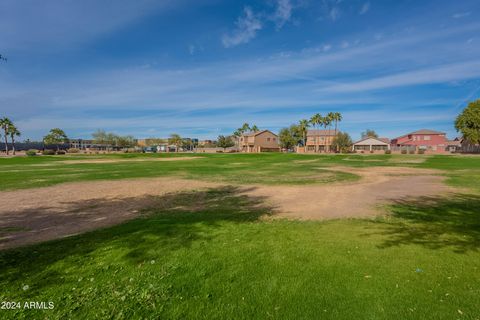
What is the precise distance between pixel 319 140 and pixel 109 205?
111 metres

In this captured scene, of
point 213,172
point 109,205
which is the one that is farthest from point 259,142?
point 109,205

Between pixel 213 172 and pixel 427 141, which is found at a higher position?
pixel 427 141

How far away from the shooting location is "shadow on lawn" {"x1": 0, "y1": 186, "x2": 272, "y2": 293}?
5043 millimetres

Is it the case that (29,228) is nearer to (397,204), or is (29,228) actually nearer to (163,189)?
(163,189)

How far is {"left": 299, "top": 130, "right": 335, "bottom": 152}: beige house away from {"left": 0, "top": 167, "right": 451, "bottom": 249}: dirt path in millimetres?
98859

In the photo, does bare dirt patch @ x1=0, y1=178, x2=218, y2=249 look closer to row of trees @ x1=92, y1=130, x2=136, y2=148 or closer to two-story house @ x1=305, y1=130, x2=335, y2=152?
two-story house @ x1=305, y1=130, x2=335, y2=152

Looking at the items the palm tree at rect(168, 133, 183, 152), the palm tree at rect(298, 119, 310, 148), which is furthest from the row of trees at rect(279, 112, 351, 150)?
the palm tree at rect(168, 133, 183, 152)

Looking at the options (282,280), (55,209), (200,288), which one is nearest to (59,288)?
(200,288)

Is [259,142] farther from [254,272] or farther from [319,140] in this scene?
[254,272]

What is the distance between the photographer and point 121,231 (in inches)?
286

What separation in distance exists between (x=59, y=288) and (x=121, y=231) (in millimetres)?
3124

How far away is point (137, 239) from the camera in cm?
644

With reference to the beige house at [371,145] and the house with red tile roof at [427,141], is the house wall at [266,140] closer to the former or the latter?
the beige house at [371,145]

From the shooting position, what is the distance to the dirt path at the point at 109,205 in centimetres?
813
